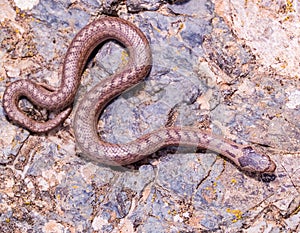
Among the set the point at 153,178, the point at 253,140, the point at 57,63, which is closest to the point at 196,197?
the point at 153,178

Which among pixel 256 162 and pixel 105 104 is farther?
pixel 105 104

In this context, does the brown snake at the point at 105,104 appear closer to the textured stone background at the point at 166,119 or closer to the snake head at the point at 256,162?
the snake head at the point at 256,162

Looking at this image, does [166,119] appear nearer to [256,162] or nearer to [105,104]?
[105,104]

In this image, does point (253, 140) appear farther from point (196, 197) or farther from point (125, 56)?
point (125, 56)

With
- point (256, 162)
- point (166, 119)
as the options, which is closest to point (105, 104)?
point (166, 119)

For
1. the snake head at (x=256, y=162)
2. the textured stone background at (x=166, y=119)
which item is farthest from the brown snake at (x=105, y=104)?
the textured stone background at (x=166, y=119)

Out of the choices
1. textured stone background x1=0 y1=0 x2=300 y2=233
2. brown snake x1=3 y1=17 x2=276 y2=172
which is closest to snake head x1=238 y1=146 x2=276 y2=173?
brown snake x1=3 y1=17 x2=276 y2=172
